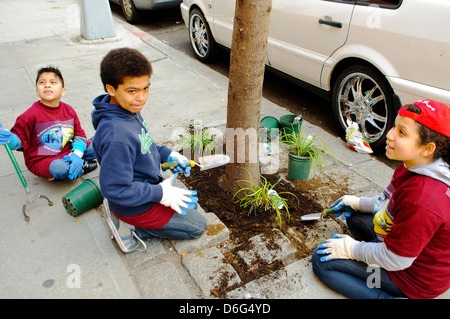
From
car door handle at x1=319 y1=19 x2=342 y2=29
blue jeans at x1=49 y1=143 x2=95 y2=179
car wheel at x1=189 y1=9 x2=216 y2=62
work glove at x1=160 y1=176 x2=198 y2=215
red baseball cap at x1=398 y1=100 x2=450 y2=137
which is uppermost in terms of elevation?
car door handle at x1=319 y1=19 x2=342 y2=29

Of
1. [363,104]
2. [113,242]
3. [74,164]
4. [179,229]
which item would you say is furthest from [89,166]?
[363,104]

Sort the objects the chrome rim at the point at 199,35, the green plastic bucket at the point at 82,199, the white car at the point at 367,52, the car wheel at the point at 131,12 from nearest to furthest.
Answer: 1. the green plastic bucket at the point at 82,199
2. the white car at the point at 367,52
3. the chrome rim at the point at 199,35
4. the car wheel at the point at 131,12

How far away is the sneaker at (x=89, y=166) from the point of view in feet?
10.2

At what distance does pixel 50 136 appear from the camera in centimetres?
299

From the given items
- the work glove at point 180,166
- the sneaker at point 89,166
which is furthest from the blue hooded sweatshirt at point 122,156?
the sneaker at point 89,166

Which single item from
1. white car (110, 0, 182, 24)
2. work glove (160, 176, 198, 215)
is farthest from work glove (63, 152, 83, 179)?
white car (110, 0, 182, 24)

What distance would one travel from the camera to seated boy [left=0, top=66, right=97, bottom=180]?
2.85m

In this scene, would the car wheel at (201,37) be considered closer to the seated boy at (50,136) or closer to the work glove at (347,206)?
the seated boy at (50,136)

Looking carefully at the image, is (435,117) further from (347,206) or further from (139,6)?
(139,6)

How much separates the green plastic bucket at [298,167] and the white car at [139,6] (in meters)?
5.75

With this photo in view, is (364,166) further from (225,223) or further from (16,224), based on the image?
(16,224)

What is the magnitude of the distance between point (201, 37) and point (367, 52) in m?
3.19

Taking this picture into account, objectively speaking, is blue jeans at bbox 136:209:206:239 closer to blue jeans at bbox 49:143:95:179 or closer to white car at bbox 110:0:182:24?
blue jeans at bbox 49:143:95:179

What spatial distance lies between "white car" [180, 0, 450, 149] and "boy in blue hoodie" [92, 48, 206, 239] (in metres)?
2.28
